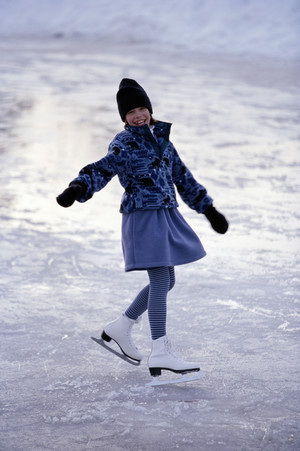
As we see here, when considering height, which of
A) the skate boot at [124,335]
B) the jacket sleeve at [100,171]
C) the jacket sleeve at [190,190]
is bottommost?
the skate boot at [124,335]

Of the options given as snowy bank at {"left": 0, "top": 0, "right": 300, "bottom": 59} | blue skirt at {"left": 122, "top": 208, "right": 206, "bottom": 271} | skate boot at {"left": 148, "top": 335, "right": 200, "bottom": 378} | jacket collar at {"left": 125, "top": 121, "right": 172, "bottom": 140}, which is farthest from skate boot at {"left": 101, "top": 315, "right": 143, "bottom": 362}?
snowy bank at {"left": 0, "top": 0, "right": 300, "bottom": 59}

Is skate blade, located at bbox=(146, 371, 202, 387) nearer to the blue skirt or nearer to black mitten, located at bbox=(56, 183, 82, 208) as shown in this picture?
the blue skirt

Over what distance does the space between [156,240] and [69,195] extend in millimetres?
381

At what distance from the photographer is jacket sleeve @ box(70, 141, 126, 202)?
276cm

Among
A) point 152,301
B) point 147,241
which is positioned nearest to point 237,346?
point 152,301

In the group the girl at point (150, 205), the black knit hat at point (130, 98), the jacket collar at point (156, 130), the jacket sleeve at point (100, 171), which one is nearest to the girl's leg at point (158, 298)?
the girl at point (150, 205)

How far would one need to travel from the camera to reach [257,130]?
878 centimetres

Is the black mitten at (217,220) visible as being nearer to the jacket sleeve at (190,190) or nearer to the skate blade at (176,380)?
the jacket sleeve at (190,190)

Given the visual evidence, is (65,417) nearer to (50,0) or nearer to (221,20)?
(221,20)

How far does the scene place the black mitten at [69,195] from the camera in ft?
8.73

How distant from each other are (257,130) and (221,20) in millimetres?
12358

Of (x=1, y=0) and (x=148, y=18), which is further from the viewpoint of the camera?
(x=1, y=0)

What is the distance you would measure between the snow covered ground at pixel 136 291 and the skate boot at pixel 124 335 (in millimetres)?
66

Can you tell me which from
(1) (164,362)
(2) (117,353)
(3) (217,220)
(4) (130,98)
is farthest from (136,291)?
(4) (130,98)
